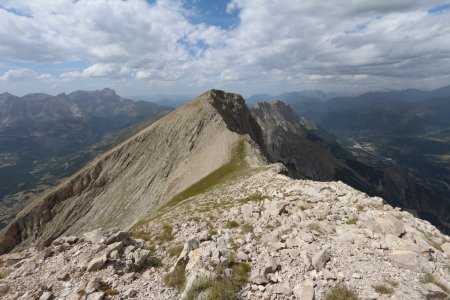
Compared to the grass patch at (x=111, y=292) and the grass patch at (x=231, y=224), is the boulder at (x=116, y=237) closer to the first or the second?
the grass patch at (x=111, y=292)

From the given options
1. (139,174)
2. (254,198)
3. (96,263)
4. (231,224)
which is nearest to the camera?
(96,263)

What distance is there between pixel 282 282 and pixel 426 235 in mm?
9459

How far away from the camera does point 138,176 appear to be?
9538 centimetres

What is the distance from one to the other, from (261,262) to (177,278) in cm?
396

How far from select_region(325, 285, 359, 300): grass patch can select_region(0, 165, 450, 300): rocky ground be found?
0.47ft

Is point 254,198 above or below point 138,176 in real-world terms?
above

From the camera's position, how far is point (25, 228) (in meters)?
97.4

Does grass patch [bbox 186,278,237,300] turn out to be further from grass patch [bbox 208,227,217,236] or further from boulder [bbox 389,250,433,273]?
boulder [bbox 389,250,433,273]

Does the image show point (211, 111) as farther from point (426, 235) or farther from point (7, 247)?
point (426, 235)

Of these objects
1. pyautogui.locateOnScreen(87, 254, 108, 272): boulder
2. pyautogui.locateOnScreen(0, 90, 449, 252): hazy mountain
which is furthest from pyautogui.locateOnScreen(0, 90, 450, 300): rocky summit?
pyautogui.locateOnScreen(0, 90, 449, 252): hazy mountain

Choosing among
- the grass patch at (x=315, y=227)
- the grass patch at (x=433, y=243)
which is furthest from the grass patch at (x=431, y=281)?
the grass patch at (x=315, y=227)

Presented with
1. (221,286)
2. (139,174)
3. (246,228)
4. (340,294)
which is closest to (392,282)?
(340,294)

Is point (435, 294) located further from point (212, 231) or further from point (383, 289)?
point (212, 231)

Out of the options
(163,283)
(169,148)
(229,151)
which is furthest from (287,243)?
(169,148)
